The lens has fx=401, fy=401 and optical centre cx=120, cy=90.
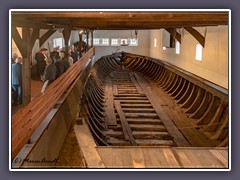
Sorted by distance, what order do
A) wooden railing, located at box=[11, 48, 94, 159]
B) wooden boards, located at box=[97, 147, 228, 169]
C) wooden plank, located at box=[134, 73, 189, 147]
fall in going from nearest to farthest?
wooden railing, located at box=[11, 48, 94, 159] < wooden boards, located at box=[97, 147, 228, 169] < wooden plank, located at box=[134, 73, 189, 147]

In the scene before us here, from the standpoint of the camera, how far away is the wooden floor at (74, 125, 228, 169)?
427 cm

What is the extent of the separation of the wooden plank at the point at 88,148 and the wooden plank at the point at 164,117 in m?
2.05

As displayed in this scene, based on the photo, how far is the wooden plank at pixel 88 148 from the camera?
421 cm

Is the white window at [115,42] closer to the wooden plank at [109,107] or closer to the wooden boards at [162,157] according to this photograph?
the wooden plank at [109,107]

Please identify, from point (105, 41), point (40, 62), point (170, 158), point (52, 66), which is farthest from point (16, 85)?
point (105, 41)

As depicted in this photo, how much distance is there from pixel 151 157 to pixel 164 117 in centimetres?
402

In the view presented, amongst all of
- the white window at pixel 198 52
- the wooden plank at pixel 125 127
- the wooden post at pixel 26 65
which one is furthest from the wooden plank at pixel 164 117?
the wooden post at pixel 26 65

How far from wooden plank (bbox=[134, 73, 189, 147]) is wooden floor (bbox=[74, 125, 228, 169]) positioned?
1943 mm

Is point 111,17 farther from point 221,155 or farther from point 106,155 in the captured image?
point 221,155

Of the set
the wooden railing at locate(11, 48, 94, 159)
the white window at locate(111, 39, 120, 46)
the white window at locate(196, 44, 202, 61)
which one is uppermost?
the white window at locate(111, 39, 120, 46)

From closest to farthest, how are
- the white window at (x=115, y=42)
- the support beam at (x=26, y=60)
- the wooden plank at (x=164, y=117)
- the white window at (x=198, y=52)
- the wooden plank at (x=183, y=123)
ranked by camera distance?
the support beam at (x=26, y=60) < the wooden plank at (x=183, y=123) < the wooden plank at (x=164, y=117) < the white window at (x=198, y=52) < the white window at (x=115, y=42)

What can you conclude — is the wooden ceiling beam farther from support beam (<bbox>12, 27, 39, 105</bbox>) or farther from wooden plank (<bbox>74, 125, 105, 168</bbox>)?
wooden plank (<bbox>74, 125, 105, 168</bbox>)

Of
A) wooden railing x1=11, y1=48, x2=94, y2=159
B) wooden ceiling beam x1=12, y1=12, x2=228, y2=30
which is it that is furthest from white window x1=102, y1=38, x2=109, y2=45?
wooden railing x1=11, y1=48, x2=94, y2=159
